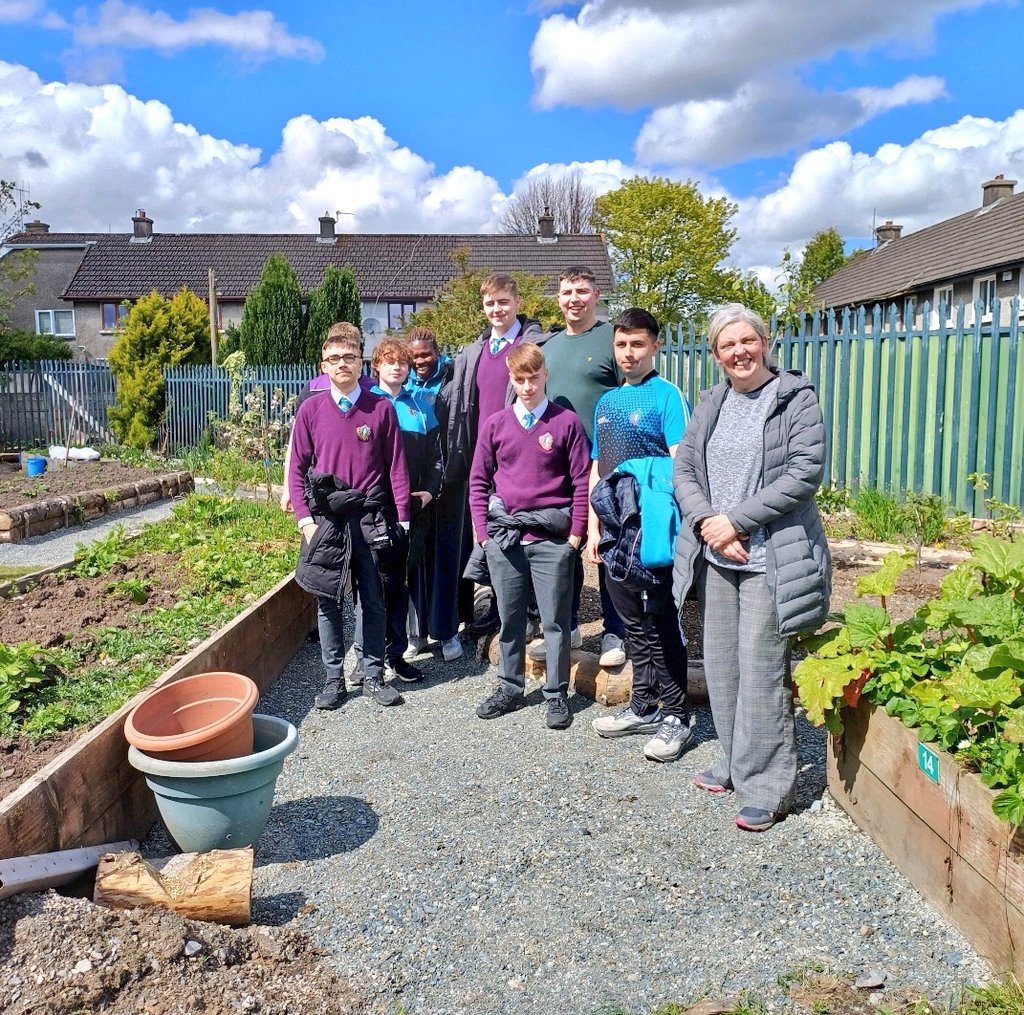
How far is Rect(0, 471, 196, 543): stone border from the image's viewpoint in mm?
10058

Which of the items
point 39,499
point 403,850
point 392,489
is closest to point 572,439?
point 392,489

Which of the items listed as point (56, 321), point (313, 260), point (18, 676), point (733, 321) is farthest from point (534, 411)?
point (56, 321)

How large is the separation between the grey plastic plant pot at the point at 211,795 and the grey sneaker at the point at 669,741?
5.47ft

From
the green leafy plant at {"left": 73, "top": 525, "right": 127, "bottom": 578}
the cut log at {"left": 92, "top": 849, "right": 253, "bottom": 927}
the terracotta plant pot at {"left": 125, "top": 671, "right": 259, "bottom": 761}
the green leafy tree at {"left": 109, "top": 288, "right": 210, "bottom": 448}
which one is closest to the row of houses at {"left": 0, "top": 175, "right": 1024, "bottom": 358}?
the green leafy tree at {"left": 109, "top": 288, "right": 210, "bottom": 448}

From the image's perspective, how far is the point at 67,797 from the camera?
3246mm

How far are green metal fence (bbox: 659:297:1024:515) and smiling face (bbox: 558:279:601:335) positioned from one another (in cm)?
512

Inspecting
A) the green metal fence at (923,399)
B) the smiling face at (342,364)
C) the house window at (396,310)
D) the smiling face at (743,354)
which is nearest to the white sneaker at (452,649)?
the smiling face at (342,364)

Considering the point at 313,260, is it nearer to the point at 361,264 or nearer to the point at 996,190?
the point at 361,264

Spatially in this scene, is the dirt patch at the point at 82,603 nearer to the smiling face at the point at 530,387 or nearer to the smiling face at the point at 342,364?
the smiling face at the point at 342,364

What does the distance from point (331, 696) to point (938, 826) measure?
10.4 feet

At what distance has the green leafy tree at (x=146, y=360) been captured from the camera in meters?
19.6

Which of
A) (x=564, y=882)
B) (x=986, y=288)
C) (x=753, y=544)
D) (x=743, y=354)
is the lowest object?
(x=564, y=882)

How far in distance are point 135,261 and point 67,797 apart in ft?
130

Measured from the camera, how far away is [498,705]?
16.1ft
